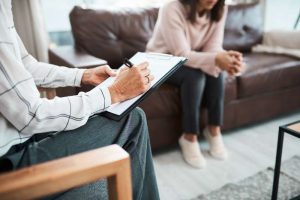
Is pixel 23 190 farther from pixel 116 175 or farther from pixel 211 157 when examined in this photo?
pixel 211 157

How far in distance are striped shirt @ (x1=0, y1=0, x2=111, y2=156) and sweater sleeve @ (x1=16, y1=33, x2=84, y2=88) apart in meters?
0.25

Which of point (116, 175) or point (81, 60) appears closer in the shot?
point (116, 175)

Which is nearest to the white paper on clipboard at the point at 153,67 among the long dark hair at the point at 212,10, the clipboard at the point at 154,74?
the clipboard at the point at 154,74

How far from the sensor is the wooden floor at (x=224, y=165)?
1.33m

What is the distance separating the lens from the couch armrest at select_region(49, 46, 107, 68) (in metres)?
1.28

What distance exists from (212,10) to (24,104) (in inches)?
48.4

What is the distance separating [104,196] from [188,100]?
819 mm

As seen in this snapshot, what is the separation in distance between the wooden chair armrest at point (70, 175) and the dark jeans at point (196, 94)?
961mm

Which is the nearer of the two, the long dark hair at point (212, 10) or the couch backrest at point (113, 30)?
the long dark hair at point (212, 10)

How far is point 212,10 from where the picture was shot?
1608mm

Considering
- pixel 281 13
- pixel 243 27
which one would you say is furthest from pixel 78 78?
pixel 281 13

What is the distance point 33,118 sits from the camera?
68cm

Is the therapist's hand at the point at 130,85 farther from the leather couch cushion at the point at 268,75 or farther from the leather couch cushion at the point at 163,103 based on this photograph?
the leather couch cushion at the point at 268,75

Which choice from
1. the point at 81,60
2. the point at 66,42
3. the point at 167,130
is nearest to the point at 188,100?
the point at 167,130
